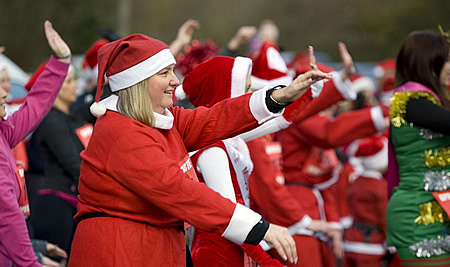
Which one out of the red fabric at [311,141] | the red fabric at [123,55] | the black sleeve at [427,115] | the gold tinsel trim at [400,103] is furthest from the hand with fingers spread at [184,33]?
the red fabric at [123,55]

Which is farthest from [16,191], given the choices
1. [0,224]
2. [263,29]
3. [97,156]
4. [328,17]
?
[328,17]

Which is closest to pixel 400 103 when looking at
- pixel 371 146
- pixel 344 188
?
pixel 371 146

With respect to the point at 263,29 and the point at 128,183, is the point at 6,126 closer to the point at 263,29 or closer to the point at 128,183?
the point at 128,183

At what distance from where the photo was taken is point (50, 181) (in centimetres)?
482

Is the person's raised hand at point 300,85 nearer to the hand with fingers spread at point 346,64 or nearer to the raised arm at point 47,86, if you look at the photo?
the hand with fingers spread at point 346,64

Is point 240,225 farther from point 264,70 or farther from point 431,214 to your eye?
point 264,70

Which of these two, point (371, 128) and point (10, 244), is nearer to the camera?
point (10, 244)

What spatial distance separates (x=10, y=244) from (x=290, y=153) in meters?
2.72

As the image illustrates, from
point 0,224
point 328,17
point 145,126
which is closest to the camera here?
point 145,126

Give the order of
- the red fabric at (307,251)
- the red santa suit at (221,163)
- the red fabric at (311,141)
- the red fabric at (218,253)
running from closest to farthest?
1. the red santa suit at (221,163)
2. the red fabric at (218,253)
3. the red fabric at (307,251)
4. the red fabric at (311,141)

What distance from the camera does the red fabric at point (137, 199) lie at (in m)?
2.64

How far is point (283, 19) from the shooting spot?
24.8 m

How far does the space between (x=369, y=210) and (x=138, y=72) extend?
4462 mm

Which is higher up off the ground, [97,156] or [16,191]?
[97,156]
